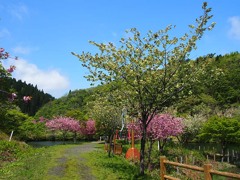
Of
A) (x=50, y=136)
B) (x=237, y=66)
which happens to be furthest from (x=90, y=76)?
(x=237, y=66)

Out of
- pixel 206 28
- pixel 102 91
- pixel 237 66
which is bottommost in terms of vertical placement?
pixel 102 91

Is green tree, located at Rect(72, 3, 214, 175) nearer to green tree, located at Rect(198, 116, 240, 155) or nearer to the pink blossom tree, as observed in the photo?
green tree, located at Rect(198, 116, 240, 155)

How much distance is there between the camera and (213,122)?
131 ft

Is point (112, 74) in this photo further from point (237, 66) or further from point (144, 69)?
point (237, 66)

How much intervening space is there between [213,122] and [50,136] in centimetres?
4043

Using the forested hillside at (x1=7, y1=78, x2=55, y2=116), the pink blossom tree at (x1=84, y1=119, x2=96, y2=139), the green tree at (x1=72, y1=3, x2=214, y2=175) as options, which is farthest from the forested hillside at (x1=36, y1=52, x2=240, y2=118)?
the green tree at (x1=72, y1=3, x2=214, y2=175)

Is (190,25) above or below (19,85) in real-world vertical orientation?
below

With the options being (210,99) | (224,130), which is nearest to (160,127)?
(224,130)

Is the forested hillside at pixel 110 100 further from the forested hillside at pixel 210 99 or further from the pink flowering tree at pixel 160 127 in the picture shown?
the pink flowering tree at pixel 160 127

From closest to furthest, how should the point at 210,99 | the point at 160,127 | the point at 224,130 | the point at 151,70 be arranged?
the point at 151,70 < the point at 160,127 < the point at 224,130 < the point at 210,99

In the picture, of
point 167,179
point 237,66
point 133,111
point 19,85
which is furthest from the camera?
point 19,85

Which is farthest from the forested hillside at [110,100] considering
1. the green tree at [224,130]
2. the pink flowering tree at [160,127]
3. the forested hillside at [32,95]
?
the green tree at [224,130]

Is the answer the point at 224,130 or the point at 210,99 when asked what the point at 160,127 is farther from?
the point at 210,99

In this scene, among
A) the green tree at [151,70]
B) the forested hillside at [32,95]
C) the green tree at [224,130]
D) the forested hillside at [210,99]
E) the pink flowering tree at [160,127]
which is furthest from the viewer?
the forested hillside at [32,95]
